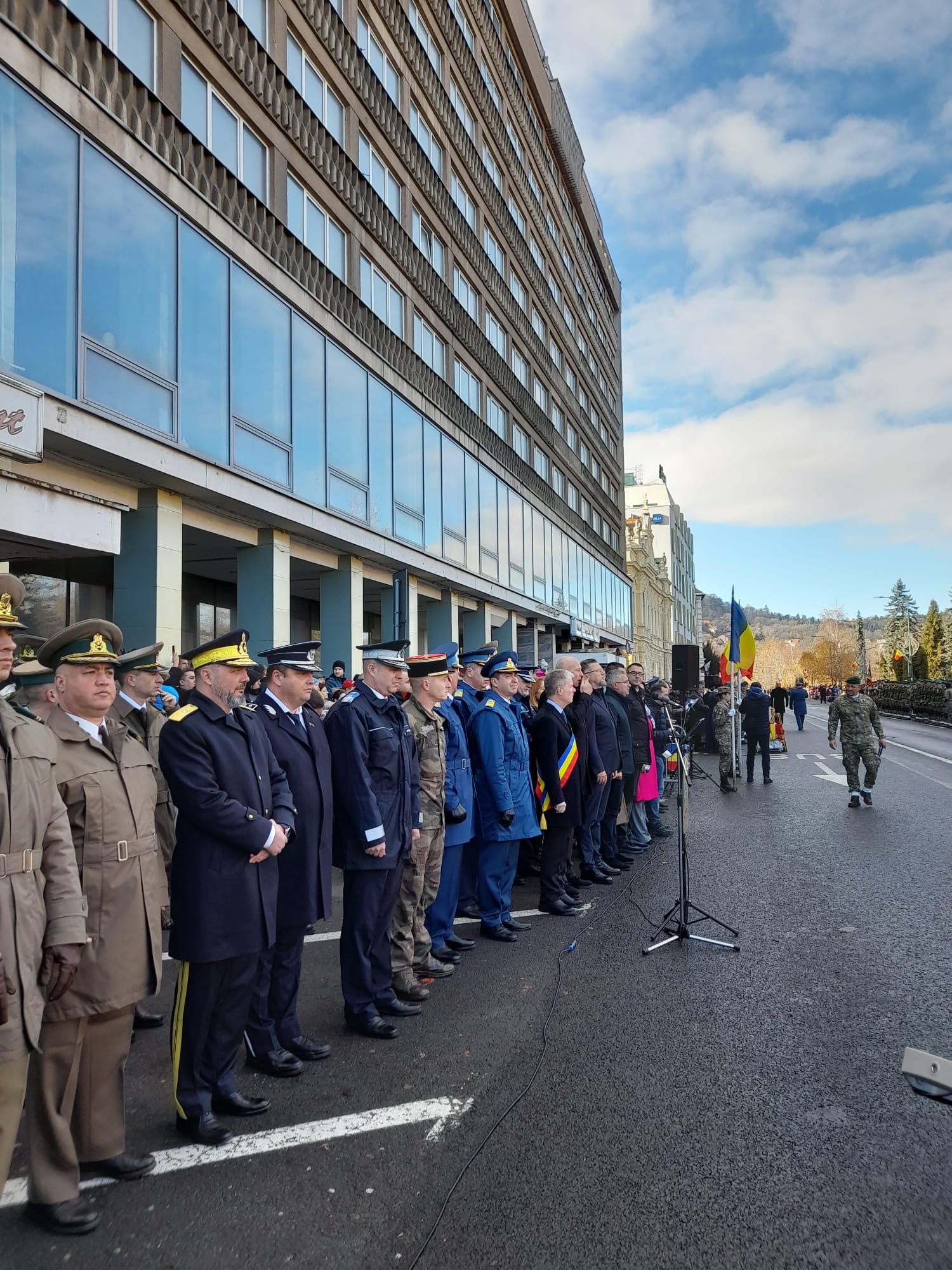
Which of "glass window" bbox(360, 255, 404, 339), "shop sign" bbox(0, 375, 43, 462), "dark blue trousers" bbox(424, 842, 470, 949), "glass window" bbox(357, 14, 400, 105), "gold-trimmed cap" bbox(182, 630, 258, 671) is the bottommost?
"dark blue trousers" bbox(424, 842, 470, 949)

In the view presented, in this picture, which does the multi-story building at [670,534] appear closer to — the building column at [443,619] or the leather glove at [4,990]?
the building column at [443,619]

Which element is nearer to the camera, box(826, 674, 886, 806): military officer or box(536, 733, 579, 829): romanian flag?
box(536, 733, 579, 829): romanian flag

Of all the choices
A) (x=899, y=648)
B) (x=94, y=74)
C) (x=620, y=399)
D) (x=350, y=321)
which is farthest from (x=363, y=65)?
(x=899, y=648)

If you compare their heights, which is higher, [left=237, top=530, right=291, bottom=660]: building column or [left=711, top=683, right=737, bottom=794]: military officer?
[left=237, top=530, right=291, bottom=660]: building column

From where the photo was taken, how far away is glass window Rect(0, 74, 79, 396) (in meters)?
9.33

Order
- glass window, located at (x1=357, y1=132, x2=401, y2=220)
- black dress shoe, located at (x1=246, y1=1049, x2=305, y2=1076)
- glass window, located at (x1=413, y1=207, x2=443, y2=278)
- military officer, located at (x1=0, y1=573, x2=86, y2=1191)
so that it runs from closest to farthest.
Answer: military officer, located at (x1=0, y1=573, x2=86, y2=1191), black dress shoe, located at (x1=246, y1=1049, x2=305, y2=1076), glass window, located at (x1=357, y1=132, x2=401, y2=220), glass window, located at (x1=413, y1=207, x2=443, y2=278)

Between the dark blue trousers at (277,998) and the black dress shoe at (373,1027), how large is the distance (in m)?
0.35

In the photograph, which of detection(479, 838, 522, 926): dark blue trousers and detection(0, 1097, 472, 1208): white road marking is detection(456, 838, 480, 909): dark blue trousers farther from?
detection(0, 1097, 472, 1208): white road marking

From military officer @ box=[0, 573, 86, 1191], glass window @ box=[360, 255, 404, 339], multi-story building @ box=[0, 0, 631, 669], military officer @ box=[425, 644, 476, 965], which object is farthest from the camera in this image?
glass window @ box=[360, 255, 404, 339]

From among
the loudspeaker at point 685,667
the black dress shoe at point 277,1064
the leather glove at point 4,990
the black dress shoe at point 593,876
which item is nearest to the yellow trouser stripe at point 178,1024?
the black dress shoe at point 277,1064

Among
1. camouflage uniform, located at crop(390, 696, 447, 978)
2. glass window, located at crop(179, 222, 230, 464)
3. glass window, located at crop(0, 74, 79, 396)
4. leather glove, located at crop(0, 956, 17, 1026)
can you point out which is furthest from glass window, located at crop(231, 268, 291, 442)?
leather glove, located at crop(0, 956, 17, 1026)

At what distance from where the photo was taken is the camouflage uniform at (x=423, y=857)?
5.34 m

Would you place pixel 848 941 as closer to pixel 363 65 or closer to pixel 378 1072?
pixel 378 1072

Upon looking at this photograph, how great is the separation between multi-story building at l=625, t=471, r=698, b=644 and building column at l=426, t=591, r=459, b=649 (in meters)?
70.2
